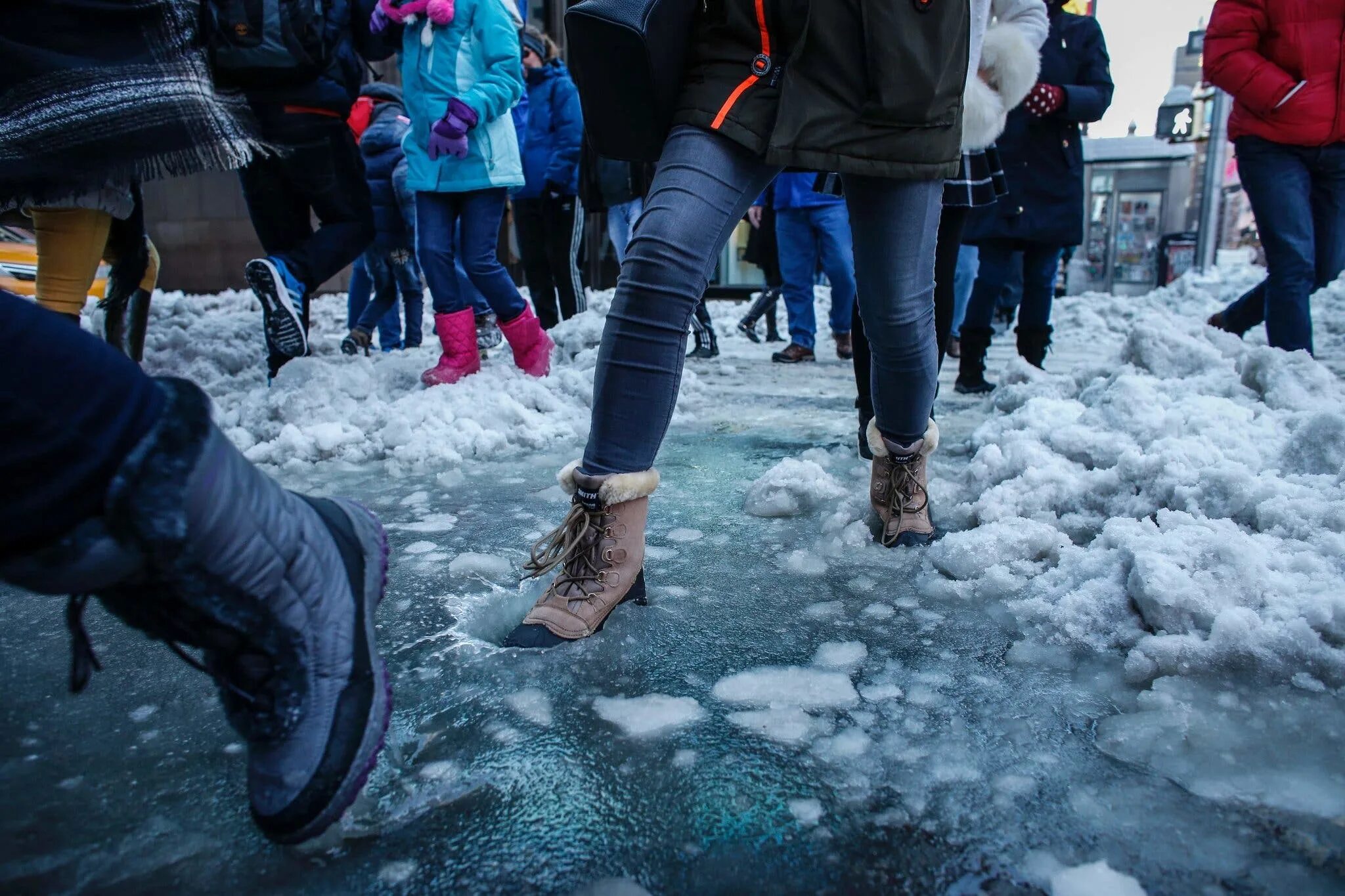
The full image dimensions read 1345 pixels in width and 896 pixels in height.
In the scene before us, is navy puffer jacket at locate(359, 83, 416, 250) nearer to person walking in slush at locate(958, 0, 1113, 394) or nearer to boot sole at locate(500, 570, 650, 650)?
person walking in slush at locate(958, 0, 1113, 394)

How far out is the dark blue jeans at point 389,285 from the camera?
18.1ft

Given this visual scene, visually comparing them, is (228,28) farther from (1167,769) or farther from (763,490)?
(1167,769)

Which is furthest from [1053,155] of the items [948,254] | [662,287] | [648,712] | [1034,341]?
[648,712]

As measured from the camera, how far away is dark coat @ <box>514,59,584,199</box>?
17.1 feet

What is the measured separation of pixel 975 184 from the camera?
2947 mm

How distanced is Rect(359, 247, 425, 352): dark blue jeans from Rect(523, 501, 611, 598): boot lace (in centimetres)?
445

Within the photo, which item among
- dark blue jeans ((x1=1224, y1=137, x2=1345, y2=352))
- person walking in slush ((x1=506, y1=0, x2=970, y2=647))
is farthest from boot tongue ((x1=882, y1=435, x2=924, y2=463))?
dark blue jeans ((x1=1224, y1=137, x2=1345, y2=352))

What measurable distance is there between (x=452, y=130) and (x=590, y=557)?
271 cm

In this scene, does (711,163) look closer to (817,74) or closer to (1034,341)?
(817,74)

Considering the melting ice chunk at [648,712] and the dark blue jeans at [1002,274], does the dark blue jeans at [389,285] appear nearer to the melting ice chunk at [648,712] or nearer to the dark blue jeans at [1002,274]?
the dark blue jeans at [1002,274]

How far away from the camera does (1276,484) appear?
179 centimetres

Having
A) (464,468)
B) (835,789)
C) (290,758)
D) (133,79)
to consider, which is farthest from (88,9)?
(835,789)

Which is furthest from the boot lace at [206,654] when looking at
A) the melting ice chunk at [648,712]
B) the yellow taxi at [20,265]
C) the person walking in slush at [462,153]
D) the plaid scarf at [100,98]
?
the yellow taxi at [20,265]

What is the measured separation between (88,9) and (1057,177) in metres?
3.83
